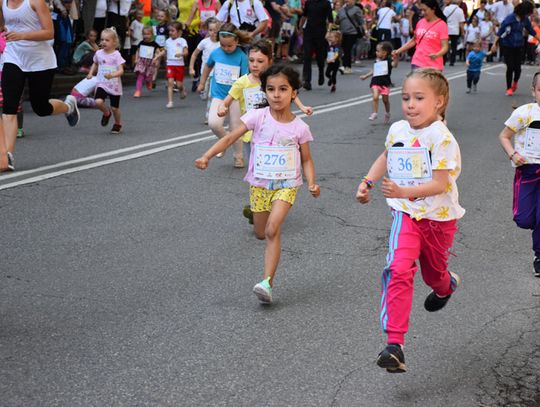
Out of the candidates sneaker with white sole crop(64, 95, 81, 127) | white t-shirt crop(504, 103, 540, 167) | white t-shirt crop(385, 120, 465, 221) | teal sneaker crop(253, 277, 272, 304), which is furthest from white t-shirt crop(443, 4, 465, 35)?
white t-shirt crop(385, 120, 465, 221)

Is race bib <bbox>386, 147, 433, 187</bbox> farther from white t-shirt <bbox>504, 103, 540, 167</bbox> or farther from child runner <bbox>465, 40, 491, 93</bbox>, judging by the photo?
child runner <bbox>465, 40, 491, 93</bbox>

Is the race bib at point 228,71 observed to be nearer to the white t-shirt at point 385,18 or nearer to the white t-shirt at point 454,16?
the white t-shirt at point 454,16

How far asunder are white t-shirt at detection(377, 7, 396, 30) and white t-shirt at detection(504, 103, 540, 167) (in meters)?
24.7

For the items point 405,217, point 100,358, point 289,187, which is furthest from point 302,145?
point 100,358

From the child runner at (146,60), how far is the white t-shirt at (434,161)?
43.7 feet

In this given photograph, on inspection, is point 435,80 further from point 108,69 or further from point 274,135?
point 108,69

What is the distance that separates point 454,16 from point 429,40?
15.8 m

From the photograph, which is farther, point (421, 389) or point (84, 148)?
point (84, 148)

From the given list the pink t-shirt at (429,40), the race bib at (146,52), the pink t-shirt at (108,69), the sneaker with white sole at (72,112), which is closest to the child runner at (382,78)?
the pink t-shirt at (429,40)

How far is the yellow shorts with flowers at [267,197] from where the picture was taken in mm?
5840

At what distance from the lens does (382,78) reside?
48.2 ft

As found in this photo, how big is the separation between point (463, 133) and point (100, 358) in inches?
376

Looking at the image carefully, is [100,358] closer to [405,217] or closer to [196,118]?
[405,217]

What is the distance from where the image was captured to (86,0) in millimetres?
19016
